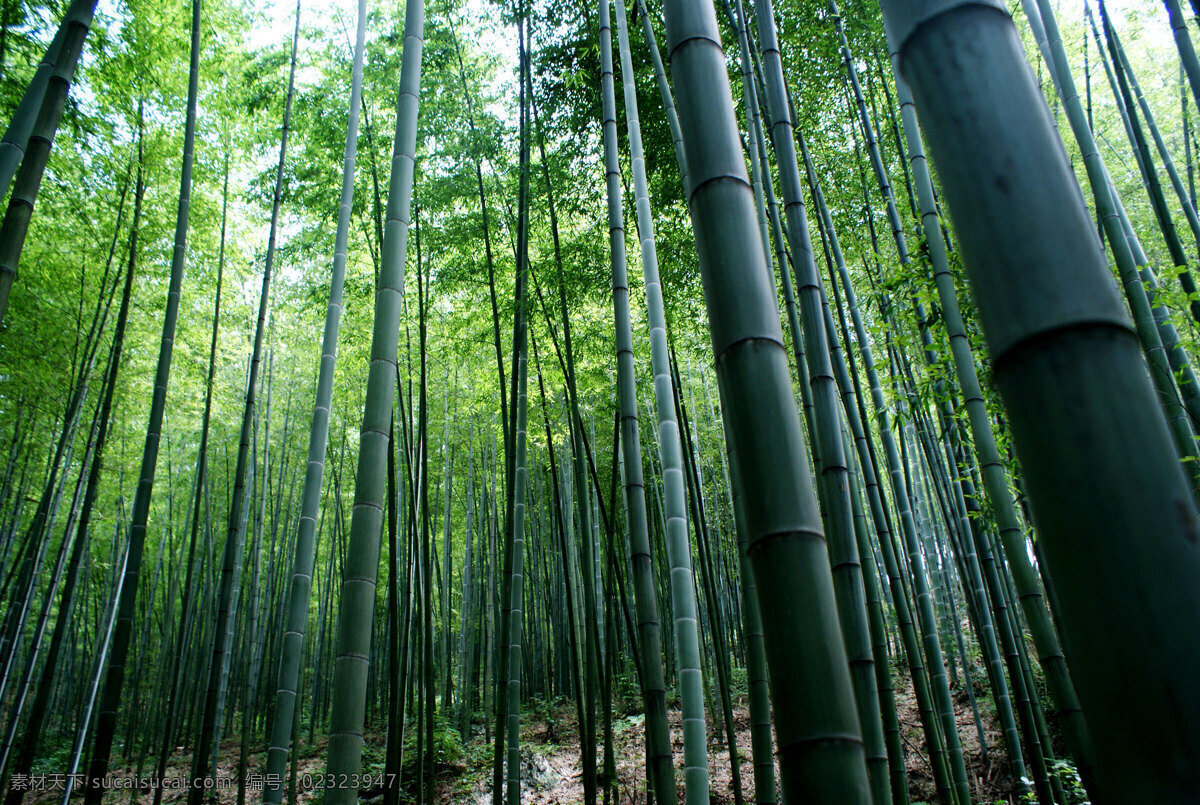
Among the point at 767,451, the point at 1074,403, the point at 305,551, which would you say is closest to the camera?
the point at 1074,403

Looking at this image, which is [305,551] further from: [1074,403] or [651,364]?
[651,364]

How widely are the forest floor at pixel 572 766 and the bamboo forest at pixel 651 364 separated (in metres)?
0.07

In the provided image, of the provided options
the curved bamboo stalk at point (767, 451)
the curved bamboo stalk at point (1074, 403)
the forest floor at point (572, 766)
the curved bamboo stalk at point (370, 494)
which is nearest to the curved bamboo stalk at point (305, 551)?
the curved bamboo stalk at point (370, 494)

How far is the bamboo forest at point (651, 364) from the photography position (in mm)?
584

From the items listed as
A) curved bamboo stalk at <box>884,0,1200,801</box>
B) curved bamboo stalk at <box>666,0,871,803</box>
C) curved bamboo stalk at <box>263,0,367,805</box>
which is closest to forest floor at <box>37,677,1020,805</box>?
curved bamboo stalk at <box>263,0,367,805</box>

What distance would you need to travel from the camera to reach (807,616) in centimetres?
80

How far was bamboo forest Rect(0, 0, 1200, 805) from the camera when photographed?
58cm

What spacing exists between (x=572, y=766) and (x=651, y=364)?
4247 mm

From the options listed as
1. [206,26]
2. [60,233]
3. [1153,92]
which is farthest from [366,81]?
[1153,92]

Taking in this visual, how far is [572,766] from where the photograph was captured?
6.57 meters

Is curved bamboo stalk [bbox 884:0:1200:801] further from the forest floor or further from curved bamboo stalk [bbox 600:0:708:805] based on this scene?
the forest floor

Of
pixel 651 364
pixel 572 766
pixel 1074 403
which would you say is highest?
pixel 651 364

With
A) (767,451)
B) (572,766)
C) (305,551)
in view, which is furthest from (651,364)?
(572,766)

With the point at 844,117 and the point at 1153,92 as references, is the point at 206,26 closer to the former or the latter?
the point at 844,117
